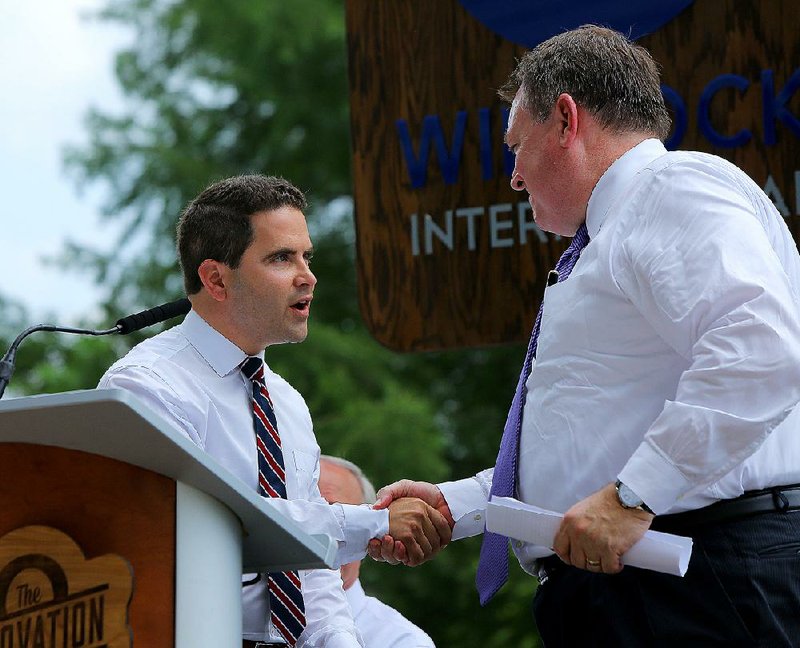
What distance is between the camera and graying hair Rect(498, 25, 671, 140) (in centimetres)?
271

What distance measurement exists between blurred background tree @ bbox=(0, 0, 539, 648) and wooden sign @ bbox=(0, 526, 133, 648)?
8228 mm

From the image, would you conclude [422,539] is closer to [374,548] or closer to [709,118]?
[374,548]

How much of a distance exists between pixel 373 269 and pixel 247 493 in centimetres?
196

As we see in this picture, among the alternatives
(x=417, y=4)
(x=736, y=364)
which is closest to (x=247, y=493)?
(x=736, y=364)

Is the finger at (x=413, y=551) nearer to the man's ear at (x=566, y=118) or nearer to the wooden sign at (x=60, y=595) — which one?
the man's ear at (x=566, y=118)

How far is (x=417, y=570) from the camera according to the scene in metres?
10.3

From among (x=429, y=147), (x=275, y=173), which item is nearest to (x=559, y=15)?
(x=429, y=147)

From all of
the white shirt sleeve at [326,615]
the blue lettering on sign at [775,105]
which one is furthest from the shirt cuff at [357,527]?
the blue lettering on sign at [775,105]

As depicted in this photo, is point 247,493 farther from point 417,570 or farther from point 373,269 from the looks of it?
point 417,570

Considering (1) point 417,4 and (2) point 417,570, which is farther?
(2) point 417,570

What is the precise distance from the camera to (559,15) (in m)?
3.87

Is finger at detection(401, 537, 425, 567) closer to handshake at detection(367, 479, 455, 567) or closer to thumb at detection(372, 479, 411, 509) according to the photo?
handshake at detection(367, 479, 455, 567)

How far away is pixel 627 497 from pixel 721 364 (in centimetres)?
26

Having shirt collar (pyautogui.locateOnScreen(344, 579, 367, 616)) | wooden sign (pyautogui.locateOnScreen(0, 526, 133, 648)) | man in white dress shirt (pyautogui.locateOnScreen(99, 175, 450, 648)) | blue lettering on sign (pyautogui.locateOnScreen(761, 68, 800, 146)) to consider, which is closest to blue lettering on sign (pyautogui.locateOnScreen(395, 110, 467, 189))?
man in white dress shirt (pyautogui.locateOnScreen(99, 175, 450, 648))
